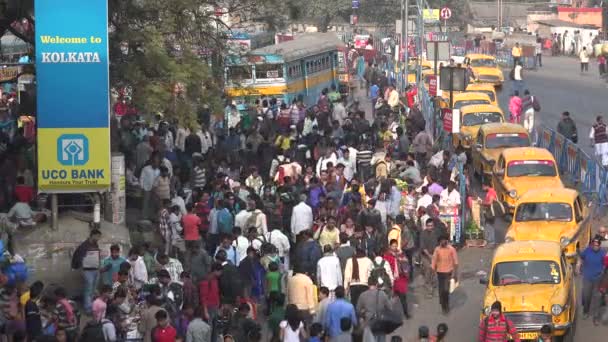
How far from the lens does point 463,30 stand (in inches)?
4136

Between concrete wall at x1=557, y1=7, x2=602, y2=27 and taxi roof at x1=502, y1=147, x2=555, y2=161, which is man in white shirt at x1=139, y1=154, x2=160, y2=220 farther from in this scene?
concrete wall at x1=557, y1=7, x2=602, y2=27

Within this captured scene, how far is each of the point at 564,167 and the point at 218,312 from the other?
1670cm

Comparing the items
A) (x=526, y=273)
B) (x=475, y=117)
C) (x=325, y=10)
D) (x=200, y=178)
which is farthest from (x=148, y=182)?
(x=325, y=10)

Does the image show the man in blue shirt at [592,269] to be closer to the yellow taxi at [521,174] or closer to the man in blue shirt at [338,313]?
the man in blue shirt at [338,313]

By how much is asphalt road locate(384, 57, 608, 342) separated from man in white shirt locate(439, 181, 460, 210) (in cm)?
106

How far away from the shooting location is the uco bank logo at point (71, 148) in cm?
2192

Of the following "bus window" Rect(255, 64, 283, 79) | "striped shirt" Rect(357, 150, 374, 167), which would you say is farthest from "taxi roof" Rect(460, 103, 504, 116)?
"striped shirt" Rect(357, 150, 374, 167)

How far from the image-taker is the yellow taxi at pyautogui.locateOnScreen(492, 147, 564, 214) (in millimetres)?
29250

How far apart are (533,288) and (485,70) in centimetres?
3981

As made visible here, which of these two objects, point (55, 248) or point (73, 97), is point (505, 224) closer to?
point (55, 248)

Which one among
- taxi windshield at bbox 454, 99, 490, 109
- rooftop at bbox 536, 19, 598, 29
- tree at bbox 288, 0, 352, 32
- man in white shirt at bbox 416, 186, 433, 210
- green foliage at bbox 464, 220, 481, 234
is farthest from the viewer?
rooftop at bbox 536, 19, 598, 29

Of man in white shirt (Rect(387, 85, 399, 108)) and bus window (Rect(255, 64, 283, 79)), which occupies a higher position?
bus window (Rect(255, 64, 283, 79))

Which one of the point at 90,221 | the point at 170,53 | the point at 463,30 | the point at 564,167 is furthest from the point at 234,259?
the point at 463,30

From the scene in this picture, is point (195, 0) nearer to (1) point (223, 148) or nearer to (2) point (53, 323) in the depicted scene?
(1) point (223, 148)
